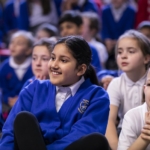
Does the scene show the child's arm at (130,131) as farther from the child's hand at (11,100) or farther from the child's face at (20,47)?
the child's face at (20,47)

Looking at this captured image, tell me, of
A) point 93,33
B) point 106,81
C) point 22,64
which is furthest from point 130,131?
point 93,33

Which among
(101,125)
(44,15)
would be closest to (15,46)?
(44,15)

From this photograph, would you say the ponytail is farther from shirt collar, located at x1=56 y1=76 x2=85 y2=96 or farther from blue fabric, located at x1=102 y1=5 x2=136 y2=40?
blue fabric, located at x1=102 y1=5 x2=136 y2=40

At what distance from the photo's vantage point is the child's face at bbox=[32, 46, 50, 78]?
2.39 meters

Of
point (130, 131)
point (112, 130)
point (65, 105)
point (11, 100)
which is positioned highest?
point (65, 105)

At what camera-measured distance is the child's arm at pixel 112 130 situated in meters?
2.00

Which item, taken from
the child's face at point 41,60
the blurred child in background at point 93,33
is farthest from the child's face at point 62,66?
the blurred child in background at point 93,33

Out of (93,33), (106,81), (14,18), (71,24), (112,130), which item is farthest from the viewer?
(14,18)

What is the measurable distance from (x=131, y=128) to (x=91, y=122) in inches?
7.4

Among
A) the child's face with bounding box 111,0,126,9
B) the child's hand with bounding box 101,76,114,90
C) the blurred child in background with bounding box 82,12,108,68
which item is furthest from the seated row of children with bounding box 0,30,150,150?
the child's face with bounding box 111,0,126,9

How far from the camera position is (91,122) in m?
1.73

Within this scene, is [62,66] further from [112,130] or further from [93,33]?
[93,33]

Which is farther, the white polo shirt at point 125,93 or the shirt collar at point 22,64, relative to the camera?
the shirt collar at point 22,64

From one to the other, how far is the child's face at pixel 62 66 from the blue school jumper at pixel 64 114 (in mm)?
61
